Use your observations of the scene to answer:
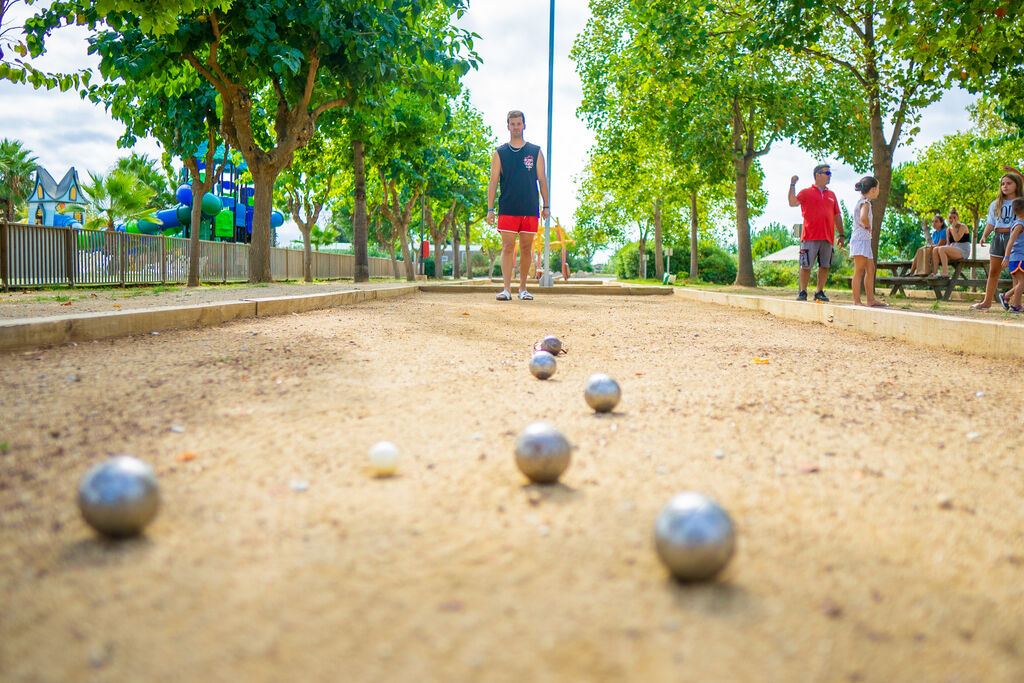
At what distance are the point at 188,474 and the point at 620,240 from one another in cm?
5782

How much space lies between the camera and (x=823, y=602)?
154cm

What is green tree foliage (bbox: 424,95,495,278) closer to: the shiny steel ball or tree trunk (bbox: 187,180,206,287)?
tree trunk (bbox: 187,180,206,287)

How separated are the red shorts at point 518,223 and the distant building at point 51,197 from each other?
49.0 m

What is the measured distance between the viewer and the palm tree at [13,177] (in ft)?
151

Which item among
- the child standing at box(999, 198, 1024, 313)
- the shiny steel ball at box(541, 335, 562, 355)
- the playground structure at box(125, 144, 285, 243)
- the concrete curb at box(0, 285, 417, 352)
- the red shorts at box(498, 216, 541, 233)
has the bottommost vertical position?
the shiny steel ball at box(541, 335, 562, 355)

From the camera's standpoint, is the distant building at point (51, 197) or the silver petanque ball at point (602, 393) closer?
the silver petanque ball at point (602, 393)

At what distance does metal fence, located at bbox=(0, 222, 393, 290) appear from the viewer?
13539 millimetres

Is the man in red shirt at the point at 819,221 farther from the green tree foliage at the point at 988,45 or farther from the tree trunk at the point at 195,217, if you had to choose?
the tree trunk at the point at 195,217

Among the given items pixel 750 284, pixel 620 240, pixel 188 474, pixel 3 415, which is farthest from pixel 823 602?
pixel 620 240

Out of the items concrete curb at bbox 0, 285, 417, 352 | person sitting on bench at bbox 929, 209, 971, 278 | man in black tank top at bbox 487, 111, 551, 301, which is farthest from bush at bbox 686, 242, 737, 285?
concrete curb at bbox 0, 285, 417, 352

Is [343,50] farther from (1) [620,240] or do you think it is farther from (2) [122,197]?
(1) [620,240]

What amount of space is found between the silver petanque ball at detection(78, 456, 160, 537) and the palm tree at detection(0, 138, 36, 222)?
5333cm

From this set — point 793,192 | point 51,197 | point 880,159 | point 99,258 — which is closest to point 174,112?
point 99,258

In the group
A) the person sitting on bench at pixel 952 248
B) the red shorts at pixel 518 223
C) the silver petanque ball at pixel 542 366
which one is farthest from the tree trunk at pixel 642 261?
the silver petanque ball at pixel 542 366
